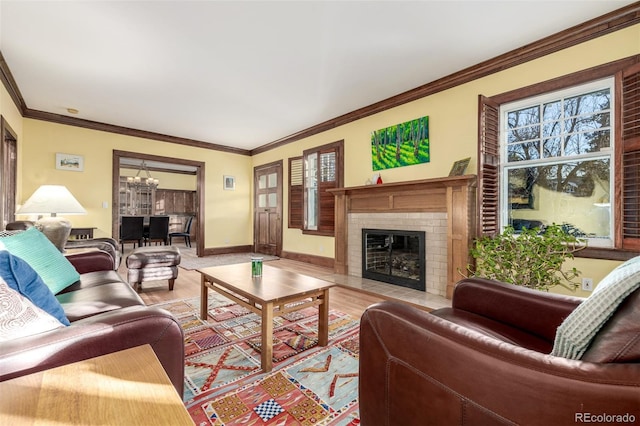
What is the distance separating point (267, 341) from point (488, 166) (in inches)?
104

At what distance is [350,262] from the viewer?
4375 mm

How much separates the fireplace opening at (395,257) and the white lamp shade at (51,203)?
3.60 metres

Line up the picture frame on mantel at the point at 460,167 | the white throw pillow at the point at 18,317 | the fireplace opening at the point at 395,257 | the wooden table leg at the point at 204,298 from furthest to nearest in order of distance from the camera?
the fireplace opening at the point at 395,257 → the picture frame on mantel at the point at 460,167 → the wooden table leg at the point at 204,298 → the white throw pillow at the point at 18,317

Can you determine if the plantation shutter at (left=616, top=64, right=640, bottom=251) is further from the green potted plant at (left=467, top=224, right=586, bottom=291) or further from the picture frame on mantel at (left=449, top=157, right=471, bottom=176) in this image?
the picture frame on mantel at (left=449, top=157, right=471, bottom=176)

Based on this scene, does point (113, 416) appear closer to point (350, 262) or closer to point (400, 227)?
point (400, 227)

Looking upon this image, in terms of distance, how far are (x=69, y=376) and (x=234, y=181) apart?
638 centimetres

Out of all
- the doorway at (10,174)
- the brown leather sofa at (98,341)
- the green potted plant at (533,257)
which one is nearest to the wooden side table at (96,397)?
the brown leather sofa at (98,341)

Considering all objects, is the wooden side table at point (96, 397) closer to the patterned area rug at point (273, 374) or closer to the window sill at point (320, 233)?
the patterned area rug at point (273, 374)

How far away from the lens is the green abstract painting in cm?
371

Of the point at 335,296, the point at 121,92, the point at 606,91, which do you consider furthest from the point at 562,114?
the point at 121,92

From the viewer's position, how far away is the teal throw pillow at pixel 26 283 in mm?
1019

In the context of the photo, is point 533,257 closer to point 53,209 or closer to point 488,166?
point 488,166

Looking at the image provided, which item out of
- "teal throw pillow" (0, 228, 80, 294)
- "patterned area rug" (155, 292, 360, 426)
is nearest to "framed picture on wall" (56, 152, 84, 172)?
"teal throw pillow" (0, 228, 80, 294)

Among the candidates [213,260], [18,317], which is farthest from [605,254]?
[213,260]
